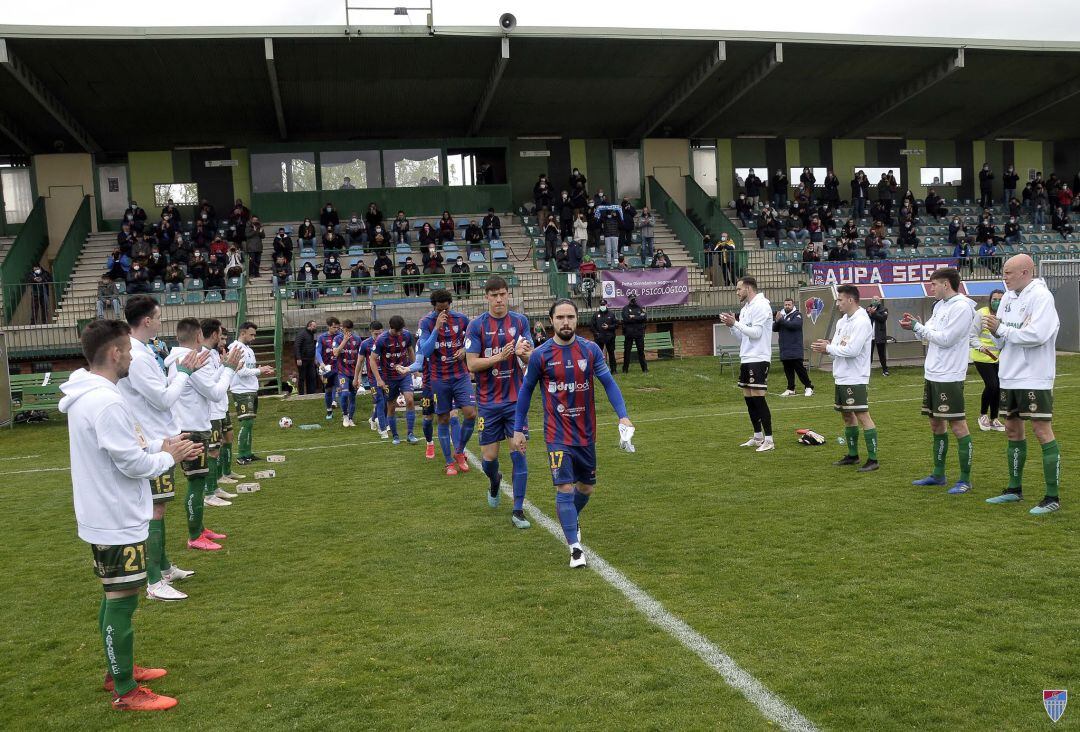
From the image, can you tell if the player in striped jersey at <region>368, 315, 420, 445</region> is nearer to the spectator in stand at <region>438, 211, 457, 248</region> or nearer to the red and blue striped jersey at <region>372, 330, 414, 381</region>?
the red and blue striped jersey at <region>372, 330, 414, 381</region>

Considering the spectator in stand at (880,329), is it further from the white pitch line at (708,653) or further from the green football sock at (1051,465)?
the white pitch line at (708,653)

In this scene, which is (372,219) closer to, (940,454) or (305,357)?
(305,357)

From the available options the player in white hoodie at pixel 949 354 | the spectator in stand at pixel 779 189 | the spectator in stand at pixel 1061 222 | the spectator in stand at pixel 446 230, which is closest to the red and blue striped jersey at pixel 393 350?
the player in white hoodie at pixel 949 354

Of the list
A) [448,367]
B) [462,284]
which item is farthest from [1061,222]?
[448,367]

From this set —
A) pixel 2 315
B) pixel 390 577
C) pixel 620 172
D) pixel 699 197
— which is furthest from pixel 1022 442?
pixel 620 172

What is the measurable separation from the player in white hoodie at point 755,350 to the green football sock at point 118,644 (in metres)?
8.73

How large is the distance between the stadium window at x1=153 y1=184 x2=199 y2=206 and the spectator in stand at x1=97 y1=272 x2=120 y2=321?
32.1 ft

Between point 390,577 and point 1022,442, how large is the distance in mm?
6000

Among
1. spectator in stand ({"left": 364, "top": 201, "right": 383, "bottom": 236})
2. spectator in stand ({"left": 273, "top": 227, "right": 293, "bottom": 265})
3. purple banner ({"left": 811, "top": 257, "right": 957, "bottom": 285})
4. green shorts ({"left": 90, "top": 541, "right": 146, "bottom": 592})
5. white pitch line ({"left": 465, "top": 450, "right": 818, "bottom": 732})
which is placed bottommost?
white pitch line ({"left": 465, "top": 450, "right": 818, "bottom": 732})

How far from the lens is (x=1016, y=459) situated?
8414 mm

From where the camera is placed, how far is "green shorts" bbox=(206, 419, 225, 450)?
8.77m

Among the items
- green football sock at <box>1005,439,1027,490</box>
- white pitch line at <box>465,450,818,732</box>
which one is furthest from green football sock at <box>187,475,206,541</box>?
green football sock at <box>1005,439,1027,490</box>

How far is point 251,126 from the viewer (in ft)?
106

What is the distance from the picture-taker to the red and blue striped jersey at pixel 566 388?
23.3 feet
